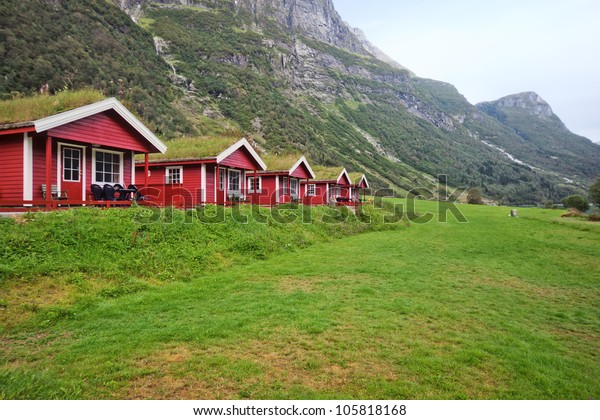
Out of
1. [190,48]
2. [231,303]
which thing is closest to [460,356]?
[231,303]

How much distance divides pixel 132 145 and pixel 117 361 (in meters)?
13.9

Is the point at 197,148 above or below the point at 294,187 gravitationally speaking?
above

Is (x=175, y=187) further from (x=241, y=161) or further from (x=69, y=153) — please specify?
(x=69, y=153)

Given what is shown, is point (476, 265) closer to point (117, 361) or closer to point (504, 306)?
point (504, 306)

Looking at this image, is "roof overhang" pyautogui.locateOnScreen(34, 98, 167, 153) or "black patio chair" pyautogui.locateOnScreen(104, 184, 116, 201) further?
"black patio chair" pyautogui.locateOnScreen(104, 184, 116, 201)

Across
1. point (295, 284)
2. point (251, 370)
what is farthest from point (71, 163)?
point (251, 370)

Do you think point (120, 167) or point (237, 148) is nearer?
point (120, 167)

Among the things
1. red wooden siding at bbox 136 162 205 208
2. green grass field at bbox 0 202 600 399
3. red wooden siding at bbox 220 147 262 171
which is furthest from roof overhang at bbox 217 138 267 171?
green grass field at bbox 0 202 600 399

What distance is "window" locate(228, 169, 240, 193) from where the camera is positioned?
2417 cm

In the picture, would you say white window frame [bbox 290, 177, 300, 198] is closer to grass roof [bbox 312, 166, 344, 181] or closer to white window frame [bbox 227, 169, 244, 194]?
grass roof [bbox 312, 166, 344, 181]

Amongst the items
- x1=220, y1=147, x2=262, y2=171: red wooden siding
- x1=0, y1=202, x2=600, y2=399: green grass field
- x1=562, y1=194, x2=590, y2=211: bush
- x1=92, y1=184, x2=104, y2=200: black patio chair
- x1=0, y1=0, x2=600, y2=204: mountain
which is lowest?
x1=0, y1=202, x2=600, y2=399: green grass field

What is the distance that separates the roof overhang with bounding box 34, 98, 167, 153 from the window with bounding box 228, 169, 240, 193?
6472mm

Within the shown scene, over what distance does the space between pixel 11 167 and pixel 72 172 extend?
207 centimetres

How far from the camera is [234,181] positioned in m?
24.7
